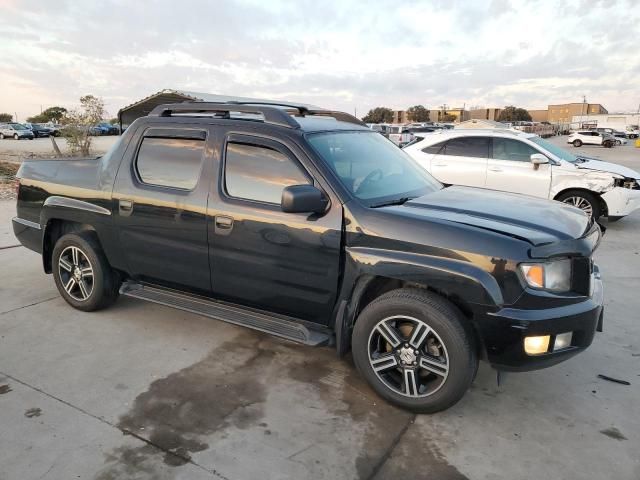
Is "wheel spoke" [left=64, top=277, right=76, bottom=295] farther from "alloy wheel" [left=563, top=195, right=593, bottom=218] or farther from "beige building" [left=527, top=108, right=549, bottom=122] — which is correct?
"beige building" [left=527, top=108, right=549, bottom=122]

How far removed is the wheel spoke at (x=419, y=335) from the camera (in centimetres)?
304

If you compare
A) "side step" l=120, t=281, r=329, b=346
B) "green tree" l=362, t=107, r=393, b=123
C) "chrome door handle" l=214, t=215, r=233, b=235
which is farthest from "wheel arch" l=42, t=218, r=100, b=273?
"green tree" l=362, t=107, r=393, b=123

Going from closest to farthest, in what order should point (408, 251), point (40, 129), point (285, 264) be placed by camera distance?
point (408, 251)
point (285, 264)
point (40, 129)

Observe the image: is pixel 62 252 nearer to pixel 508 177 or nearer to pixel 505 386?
pixel 505 386

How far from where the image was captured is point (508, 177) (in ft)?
28.4

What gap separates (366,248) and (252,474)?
4.77 feet

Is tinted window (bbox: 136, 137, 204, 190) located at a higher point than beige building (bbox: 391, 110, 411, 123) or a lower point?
lower

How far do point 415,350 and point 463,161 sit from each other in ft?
21.7

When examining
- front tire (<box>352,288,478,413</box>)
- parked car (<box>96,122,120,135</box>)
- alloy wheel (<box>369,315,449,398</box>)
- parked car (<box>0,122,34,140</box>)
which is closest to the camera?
front tire (<box>352,288,478,413</box>)

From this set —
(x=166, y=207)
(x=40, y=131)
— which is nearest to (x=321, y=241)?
(x=166, y=207)

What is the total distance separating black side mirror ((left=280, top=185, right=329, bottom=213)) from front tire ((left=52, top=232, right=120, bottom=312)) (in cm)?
219

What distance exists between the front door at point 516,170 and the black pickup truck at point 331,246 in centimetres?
485

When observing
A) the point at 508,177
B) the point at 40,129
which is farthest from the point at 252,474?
the point at 40,129

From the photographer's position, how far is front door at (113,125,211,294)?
380 cm
